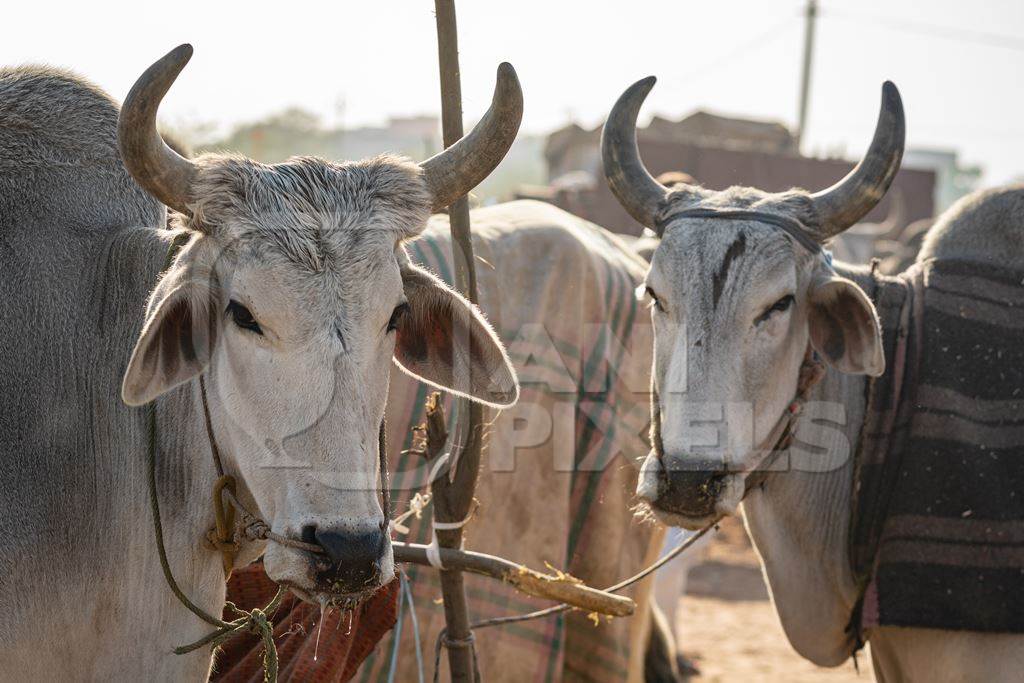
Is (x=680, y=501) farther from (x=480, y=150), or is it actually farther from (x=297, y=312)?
(x=297, y=312)

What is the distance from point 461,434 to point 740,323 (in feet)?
3.02

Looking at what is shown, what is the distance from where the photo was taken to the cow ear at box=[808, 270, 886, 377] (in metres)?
3.26

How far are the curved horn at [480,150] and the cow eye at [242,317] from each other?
58cm

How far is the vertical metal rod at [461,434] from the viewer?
10.4ft

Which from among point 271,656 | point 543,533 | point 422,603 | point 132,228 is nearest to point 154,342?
point 132,228

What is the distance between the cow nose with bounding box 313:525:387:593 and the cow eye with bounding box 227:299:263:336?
51 cm

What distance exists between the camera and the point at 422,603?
12.6ft

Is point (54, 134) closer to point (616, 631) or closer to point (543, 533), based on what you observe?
point (543, 533)

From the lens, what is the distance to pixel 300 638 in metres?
3.25

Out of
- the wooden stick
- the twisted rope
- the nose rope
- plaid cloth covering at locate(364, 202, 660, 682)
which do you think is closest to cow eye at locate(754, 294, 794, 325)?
the nose rope

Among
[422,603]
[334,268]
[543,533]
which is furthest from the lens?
[543,533]

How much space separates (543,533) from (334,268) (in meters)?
1.92

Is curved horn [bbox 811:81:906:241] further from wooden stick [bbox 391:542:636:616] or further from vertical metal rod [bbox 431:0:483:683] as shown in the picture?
wooden stick [bbox 391:542:636:616]

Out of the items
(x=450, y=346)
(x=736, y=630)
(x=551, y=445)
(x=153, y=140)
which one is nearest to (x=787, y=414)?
(x=551, y=445)
